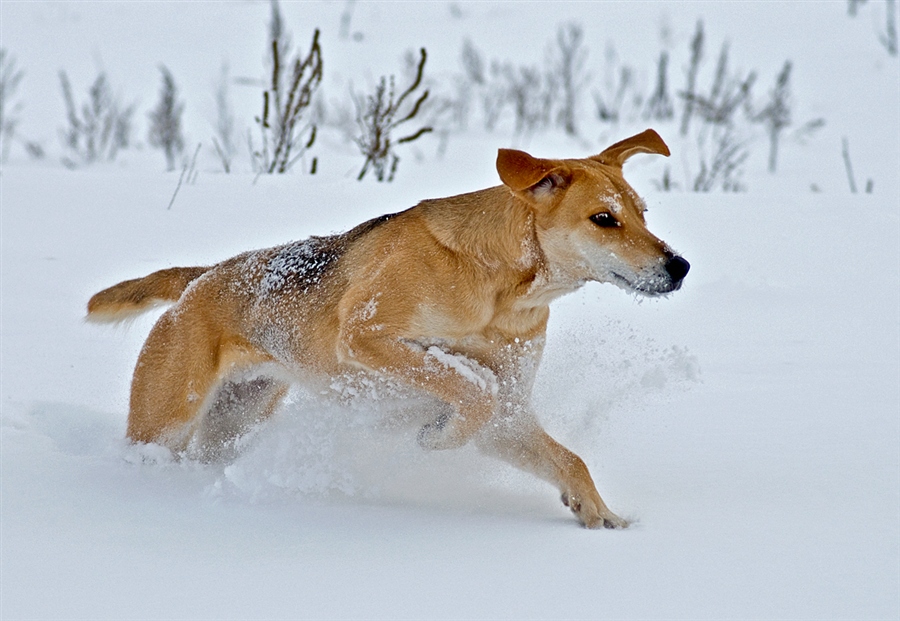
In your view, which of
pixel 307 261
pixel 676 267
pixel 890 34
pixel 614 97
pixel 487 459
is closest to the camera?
pixel 676 267

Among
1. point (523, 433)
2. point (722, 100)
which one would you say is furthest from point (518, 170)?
point (722, 100)

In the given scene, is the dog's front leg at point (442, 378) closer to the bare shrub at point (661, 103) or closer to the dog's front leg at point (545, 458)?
the dog's front leg at point (545, 458)

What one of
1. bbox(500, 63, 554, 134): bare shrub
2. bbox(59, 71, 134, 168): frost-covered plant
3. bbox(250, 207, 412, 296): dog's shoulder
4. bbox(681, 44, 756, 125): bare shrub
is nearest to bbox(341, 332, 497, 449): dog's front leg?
bbox(250, 207, 412, 296): dog's shoulder

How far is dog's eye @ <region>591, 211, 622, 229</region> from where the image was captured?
398 cm

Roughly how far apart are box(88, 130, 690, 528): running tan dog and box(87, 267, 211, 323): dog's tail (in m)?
0.30

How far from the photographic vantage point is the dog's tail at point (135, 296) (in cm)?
514

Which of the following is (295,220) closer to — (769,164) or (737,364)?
(737,364)

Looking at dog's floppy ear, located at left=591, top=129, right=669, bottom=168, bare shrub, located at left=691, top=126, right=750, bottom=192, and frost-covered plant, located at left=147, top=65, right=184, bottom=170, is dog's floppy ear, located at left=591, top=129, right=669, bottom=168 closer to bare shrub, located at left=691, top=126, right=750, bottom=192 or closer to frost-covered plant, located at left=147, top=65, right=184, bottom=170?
bare shrub, located at left=691, top=126, right=750, bottom=192

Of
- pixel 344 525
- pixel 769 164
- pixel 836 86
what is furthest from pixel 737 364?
pixel 836 86

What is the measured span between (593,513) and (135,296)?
8.40 feet

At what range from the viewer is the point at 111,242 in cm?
766

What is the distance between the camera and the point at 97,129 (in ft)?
39.7

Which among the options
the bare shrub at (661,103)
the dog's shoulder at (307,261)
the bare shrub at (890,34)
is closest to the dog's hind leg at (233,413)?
the dog's shoulder at (307,261)

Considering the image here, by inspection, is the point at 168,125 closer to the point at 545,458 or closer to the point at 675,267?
the point at 545,458
